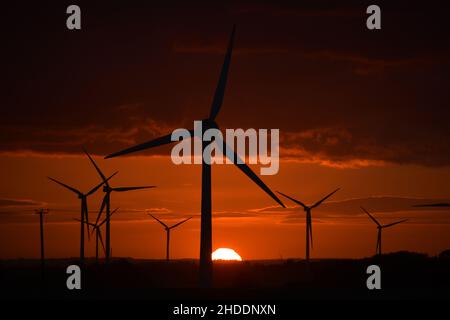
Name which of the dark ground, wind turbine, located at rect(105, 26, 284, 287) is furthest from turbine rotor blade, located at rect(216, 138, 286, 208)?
the dark ground

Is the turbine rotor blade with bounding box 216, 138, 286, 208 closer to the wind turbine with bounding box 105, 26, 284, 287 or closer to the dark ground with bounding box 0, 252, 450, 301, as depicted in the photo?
the wind turbine with bounding box 105, 26, 284, 287

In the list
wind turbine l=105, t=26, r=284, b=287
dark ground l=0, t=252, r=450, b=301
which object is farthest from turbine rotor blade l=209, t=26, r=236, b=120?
dark ground l=0, t=252, r=450, b=301

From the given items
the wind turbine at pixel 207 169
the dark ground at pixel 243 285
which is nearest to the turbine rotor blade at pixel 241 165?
the wind turbine at pixel 207 169

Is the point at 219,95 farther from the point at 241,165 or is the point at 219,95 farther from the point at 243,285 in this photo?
the point at 243,285

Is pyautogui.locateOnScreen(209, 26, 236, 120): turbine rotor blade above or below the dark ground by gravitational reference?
above

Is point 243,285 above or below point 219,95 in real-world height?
below

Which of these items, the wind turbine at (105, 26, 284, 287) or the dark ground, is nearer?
the wind turbine at (105, 26, 284, 287)

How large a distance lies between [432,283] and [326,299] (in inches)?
2016

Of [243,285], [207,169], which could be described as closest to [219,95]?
[207,169]

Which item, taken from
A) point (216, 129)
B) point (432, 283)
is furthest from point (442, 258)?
point (216, 129)

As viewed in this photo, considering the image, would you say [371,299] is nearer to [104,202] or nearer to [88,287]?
[104,202]

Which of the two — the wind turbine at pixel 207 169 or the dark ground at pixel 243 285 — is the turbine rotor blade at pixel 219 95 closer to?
the wind turbine at pixel 207 169

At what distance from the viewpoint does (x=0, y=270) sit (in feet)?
652
